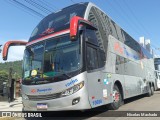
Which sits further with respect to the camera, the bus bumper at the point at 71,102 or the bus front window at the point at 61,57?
the bus front window at the point at 61,57

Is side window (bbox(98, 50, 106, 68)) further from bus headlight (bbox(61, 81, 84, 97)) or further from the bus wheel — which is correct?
bus headlight (bbox(61, 81, 84, 97))

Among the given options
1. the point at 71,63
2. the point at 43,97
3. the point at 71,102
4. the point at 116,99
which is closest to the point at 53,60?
the point at 71,63

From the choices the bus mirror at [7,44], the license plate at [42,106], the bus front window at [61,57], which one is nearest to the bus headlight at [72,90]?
the bus front window at [61,57]

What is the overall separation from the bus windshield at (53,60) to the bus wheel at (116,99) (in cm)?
316

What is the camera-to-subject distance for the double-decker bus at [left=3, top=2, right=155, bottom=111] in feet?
30.4

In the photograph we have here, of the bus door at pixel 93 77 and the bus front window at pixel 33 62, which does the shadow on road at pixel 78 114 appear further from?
the bus front window at pixel 33 62

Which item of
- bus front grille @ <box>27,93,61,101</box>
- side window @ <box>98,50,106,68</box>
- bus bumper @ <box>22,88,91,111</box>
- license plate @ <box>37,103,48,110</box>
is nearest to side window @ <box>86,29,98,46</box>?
side window @ <box>98,50,106,68</box>

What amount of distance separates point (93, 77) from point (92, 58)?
2.15 ft

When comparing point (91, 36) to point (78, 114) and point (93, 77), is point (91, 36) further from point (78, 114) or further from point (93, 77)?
point (78, 114)

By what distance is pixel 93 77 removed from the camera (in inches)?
393

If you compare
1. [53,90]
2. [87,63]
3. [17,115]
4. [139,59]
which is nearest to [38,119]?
[17,115]

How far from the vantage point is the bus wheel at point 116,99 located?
38.8 ft

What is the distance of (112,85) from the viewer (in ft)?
38.4

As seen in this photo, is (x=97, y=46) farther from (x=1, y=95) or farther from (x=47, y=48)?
(x=1, y=95)
